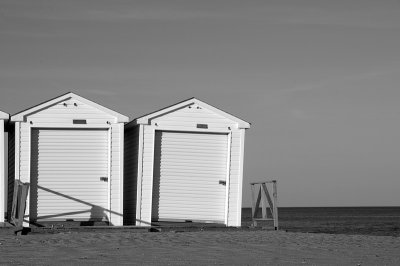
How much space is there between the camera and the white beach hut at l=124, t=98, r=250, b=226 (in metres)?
24.1

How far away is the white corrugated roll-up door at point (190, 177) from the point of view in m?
24.2

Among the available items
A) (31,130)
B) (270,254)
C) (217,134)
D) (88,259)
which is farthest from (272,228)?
(88,259)

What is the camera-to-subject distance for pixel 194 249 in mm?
15969

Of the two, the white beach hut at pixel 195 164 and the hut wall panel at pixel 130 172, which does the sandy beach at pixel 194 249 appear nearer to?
the white beach hut at pixel 195 164

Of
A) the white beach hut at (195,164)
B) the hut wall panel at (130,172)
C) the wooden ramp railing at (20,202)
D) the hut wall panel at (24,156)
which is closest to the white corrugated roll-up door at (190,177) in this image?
the white beach hut at (195,164)

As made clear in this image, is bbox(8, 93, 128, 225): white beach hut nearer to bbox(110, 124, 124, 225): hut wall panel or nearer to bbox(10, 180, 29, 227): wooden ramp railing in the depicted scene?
bbox(110, 124, 124, 225): hut wall panel

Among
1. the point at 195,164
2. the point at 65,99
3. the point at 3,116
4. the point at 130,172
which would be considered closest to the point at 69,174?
the point at 65,99

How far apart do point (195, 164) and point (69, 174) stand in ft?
11.3

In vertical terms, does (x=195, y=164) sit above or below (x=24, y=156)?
below

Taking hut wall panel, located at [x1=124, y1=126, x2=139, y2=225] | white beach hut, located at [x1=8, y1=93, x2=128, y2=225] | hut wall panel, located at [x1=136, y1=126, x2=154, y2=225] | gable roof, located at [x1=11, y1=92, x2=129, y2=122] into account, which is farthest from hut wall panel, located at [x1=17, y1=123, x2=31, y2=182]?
hut wall panel, located at [x1=136, y1=126, x2=154, y2=225]

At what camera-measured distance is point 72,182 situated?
23.7 m

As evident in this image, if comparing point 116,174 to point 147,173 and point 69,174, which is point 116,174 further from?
point 69,174

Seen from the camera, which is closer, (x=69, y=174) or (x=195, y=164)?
(x=69, y=174)

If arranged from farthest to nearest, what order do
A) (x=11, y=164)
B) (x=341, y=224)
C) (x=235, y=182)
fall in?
1. (x=341, y=224)
2. (x=11, y=164)
3. (x=235, y=182)
